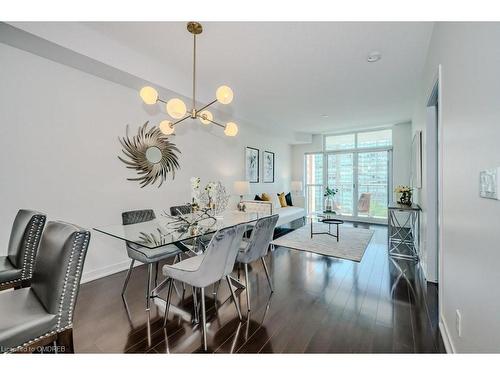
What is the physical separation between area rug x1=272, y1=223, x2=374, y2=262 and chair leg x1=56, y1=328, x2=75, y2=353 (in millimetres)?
3355

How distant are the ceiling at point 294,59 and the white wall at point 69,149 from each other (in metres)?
0.70

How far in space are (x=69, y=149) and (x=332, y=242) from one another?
4.29m

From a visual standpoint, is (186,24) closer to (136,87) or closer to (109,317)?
(136,87)

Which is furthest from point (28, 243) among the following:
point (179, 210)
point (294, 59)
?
point (294, 59)

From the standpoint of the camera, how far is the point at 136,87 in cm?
323

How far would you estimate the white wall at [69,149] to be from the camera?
7.57 ft

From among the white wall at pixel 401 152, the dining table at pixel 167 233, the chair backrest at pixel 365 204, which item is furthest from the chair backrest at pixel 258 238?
the white wall at pixel 401 152

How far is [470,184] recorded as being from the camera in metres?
1.32

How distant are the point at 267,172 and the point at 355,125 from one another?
2701 mm

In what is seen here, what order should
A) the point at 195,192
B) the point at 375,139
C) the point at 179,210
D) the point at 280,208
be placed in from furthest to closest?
the point at 375,139
the point at 280,208
the point at 179,210
the point at 195,192

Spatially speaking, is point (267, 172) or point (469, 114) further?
point (267, 172)

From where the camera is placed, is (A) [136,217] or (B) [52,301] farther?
(A) [136,217]

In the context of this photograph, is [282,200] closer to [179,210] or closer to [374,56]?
[179,210]

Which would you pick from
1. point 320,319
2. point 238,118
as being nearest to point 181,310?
point 320,319
